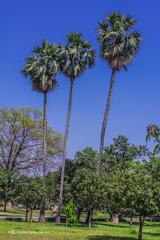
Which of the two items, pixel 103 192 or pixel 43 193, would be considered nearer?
pixel 103 192

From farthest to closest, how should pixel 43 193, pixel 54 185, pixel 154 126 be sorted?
pixel 54 185 → pixel 43 193 → pixel 154 126

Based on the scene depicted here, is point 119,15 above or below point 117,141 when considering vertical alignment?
above

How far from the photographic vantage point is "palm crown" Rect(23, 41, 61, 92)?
52500mm

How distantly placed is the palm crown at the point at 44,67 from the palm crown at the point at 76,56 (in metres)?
1.49

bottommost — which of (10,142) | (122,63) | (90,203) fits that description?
(90,203)

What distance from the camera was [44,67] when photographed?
52.6 metres

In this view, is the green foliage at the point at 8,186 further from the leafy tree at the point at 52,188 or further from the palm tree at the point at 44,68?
the palm tree at the point at 44,68

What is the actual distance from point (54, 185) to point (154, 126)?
51779 mm

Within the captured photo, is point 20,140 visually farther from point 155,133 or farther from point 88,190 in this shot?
point 155,133

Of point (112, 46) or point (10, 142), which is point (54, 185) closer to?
point (10, 142)

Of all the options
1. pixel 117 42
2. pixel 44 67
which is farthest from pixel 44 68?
pixel 117 42

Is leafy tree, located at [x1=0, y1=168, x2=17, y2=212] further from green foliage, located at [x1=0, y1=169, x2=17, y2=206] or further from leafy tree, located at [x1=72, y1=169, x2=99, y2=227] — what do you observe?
leafy tree, located at [x1=72, y1=169, x2=99, y2=227]

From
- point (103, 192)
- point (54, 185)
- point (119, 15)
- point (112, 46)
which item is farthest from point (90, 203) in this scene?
point (119, 15)

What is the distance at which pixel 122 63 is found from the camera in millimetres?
49562
